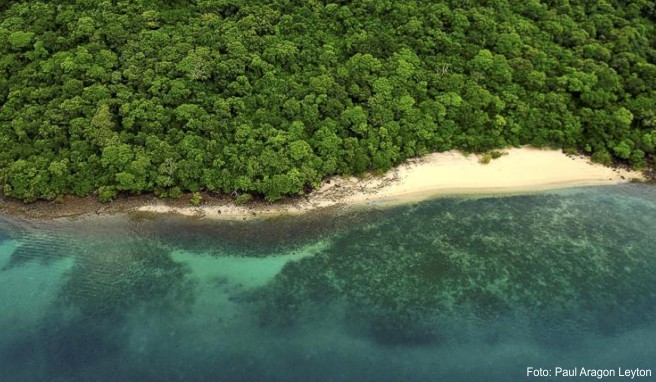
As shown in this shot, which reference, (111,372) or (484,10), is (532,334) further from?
(484,10)

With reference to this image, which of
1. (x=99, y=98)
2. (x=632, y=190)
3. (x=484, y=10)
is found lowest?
(x=632, y=190)

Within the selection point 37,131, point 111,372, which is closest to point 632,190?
point 111,372

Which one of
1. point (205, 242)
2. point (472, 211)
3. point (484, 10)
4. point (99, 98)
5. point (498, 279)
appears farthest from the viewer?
point (484, 10)

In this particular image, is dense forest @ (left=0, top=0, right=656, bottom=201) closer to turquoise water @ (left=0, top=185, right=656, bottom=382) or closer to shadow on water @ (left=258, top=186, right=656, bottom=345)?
turquoise water @ (left=0, top=185, right=656, bottom=382)

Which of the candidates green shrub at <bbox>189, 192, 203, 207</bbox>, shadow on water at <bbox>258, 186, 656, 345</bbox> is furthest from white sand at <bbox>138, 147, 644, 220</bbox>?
shadow on water at <bbox>258, 186, 656, 345</bbox>

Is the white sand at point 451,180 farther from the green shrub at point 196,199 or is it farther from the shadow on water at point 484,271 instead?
the shadow on water at point 484,271

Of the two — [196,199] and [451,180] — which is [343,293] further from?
[451,180]

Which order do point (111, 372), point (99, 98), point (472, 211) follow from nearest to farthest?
point (111, 372), point (472, 211), point (99, 98)
